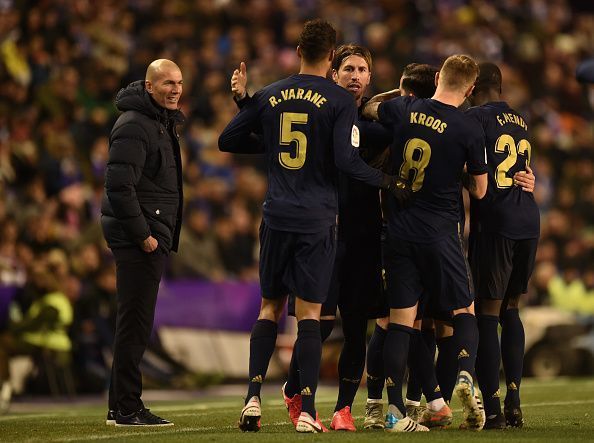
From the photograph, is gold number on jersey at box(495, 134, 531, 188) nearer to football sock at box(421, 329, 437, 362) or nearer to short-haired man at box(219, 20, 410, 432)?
short-haired man at box(219, 20, 410, 432)

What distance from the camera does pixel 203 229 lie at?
42.5 feet

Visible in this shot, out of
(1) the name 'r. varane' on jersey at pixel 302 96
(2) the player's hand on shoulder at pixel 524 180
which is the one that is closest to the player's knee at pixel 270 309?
(1) the name 'r. varane' on jersey at pixel 302 96

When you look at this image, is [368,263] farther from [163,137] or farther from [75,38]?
[75,38]

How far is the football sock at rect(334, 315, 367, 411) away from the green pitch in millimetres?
373

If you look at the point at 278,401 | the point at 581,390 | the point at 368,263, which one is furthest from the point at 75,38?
the point at 368,263

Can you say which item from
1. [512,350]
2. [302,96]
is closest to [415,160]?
[302,96]

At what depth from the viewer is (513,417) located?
6.93 metres

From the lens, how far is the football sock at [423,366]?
6.91 metres

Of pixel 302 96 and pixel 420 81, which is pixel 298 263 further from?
pixel 420 81

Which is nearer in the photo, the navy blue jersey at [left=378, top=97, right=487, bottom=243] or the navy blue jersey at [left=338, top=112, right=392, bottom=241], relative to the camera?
the navy blue jersey at [left=378, top=97, right=487, bottom=243]

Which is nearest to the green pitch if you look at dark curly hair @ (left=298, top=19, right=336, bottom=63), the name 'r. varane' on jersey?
the name 'r. varane' on jersey

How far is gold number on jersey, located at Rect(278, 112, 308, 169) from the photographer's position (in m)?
6.35

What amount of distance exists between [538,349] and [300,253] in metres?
7.57

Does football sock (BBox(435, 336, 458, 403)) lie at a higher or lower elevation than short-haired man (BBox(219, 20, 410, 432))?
lower
